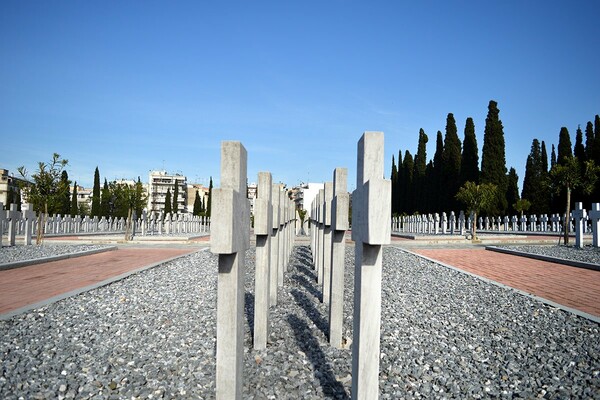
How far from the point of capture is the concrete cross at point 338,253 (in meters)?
4.77

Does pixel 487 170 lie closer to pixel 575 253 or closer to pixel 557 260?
pixel 575 253

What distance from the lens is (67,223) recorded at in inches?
1287

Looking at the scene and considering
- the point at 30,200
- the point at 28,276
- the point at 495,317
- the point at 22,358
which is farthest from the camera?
the point at 30,200

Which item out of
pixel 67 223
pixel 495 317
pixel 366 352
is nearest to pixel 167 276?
pixel 495 317

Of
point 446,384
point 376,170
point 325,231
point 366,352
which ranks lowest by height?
point 446,384

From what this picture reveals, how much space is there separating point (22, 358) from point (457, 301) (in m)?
6.05

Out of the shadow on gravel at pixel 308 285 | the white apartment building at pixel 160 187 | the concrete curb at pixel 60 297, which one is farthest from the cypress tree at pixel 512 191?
the white apartment building at pixel 160 187

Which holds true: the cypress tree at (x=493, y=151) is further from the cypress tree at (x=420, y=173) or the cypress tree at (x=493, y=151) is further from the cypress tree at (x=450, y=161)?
the cypress tree at (x=420, y=173)

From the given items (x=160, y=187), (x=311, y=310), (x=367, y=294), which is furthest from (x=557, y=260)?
(x=160, y=187)

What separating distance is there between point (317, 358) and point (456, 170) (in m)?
43.0

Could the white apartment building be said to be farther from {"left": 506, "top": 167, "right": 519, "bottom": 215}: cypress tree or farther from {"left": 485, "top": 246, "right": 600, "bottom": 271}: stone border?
{"left": 485, "top": 246, "right": 600, "bottom": 271}: stone border

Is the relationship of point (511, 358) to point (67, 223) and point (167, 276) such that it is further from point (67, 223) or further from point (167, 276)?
point (67, 223)

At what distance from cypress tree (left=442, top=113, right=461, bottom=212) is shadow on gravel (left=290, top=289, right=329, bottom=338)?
38468 millimetres

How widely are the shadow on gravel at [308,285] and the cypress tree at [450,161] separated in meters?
36.5
